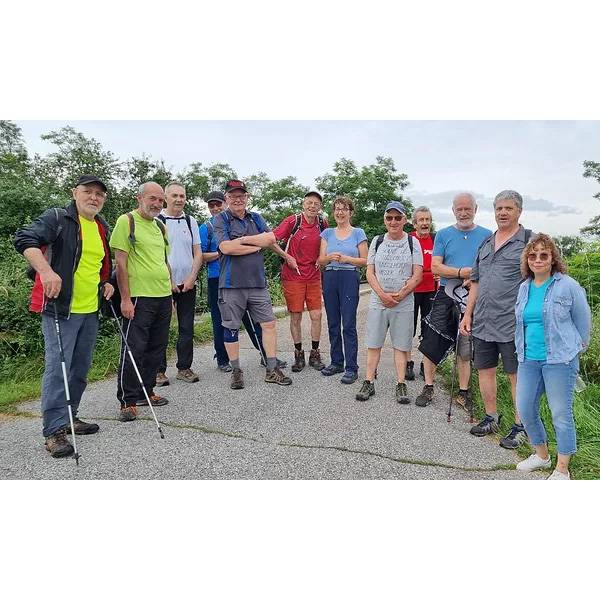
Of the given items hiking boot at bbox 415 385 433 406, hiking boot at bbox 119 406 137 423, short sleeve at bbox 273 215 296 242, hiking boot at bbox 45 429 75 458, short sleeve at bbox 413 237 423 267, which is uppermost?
short sleeve at bbox 273 215 296 242

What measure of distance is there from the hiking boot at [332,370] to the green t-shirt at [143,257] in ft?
6.48

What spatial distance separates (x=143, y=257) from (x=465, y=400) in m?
3.15

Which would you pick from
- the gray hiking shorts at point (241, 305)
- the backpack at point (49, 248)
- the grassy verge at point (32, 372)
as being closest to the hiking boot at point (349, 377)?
the gray hiking shorts at point (241, 305)

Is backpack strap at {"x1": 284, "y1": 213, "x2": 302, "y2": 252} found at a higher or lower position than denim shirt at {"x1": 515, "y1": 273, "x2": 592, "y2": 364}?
higher

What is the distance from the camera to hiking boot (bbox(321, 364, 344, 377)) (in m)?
4.95

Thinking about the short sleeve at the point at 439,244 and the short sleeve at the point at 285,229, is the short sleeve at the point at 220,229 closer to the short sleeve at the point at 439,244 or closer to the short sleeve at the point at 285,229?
the short sleeve at the point at 285,229

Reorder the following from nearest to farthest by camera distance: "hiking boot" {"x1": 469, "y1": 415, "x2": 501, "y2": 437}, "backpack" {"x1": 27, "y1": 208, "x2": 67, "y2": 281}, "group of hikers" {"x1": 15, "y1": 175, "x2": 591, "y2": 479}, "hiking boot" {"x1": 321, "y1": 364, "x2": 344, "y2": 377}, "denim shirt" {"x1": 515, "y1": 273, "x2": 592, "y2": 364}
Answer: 1. "denim shirt" {"x1": 515, "y1": 273, "x2": 592, "y2": 364}
2. "group of hikers" {"x1": 15, "y1": 175, "x2": 591, "y2": 479}
3. "backpack" {"x1": 27, "y1": 208, "x2": 67, "y2": 281}
4. "hiking boot" {"x1": 469, "y1": 415, "x2": 501, "y2": 437}
5. "hiking boot" {"x1": 321, "y1": 364, "x2": 344, "y2": 377}

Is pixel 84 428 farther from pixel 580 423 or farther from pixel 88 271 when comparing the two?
pixel 580 423

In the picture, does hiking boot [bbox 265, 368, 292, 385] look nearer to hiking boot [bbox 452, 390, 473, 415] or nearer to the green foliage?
hiking boot [bbox 452, 390, 473, 415]

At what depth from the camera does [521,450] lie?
320 cm

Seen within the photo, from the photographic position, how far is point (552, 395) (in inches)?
109

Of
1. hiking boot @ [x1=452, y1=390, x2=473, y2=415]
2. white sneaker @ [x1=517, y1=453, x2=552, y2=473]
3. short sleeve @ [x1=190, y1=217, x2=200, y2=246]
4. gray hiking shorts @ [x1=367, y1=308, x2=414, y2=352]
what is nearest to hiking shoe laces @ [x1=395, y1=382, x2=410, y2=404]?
gray hiking shorts @ [x1=367, y1=308, x2=414, y2=352]

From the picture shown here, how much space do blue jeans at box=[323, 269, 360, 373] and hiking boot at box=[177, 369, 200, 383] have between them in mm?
1575

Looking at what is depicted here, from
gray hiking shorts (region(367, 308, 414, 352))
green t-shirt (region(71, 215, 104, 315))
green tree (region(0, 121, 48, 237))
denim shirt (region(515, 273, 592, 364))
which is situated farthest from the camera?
green tree (region(0, 121, 48, 237))
